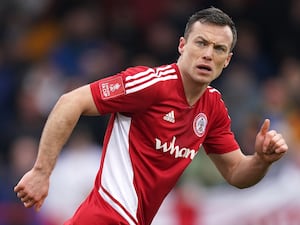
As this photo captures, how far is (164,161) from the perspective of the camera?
684 centimetres

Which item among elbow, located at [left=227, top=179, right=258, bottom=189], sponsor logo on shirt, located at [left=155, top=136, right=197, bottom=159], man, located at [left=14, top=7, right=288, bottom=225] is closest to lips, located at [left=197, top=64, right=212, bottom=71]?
man, located at [left=14, top=7, right=288, bottom=225]

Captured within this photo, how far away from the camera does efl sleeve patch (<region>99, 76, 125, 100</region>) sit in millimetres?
6617

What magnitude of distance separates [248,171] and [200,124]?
21.0 inches

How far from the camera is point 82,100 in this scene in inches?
Answer: 258

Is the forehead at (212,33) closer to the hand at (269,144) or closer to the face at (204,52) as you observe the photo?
the face at (204,52)

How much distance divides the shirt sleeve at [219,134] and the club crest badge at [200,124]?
11cm

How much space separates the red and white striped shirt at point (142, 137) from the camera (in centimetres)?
664

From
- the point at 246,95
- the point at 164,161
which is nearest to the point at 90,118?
the point at 246,95

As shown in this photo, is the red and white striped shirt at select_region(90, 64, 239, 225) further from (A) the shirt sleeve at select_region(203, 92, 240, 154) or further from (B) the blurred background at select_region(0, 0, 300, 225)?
(B) the blurred background at select_region(0, 0, 300, 225)

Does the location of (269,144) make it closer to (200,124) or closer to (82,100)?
(200,124)

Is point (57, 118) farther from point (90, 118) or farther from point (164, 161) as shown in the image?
point (90, 118)

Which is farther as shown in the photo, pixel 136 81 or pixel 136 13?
pixel 136 13

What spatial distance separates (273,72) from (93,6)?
282 centimetres

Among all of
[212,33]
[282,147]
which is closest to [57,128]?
[212,33]
